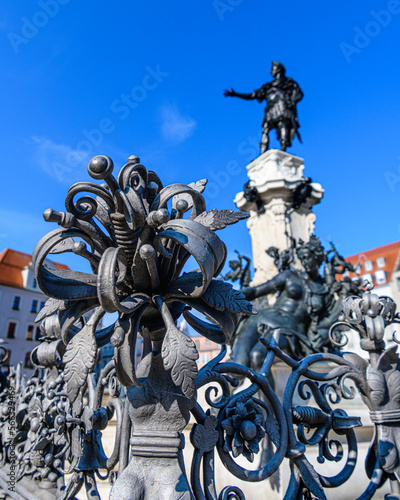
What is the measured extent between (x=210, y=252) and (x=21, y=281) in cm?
4031

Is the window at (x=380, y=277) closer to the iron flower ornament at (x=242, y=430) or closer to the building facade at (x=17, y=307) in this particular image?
the building facade at (x=17, y=307)

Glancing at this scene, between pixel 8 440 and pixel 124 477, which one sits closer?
pixel 124 477

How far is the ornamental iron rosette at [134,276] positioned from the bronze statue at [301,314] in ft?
13.1

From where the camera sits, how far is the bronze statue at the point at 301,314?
5.26 m

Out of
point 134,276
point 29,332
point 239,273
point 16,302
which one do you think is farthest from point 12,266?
point 134,276

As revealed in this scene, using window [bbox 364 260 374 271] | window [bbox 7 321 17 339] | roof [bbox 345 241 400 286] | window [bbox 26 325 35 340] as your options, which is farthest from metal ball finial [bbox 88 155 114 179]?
window [bbox 364 260 374 271]

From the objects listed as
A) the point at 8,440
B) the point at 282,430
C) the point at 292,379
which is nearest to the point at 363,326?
the point at 292,379

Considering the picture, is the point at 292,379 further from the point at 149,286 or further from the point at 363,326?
the point at 149,286

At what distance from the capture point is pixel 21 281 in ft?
123

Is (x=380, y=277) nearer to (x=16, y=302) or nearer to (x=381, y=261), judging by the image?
(x=381, y=261)

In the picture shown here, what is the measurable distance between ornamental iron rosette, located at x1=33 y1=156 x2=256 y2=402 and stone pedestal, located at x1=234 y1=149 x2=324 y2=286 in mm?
7730

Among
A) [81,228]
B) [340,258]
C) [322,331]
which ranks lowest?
[81,228]

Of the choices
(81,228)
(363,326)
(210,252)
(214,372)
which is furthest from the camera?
(363,326)

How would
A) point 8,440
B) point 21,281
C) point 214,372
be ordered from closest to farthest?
point 214,372 → point 8,440 → point 21,281
